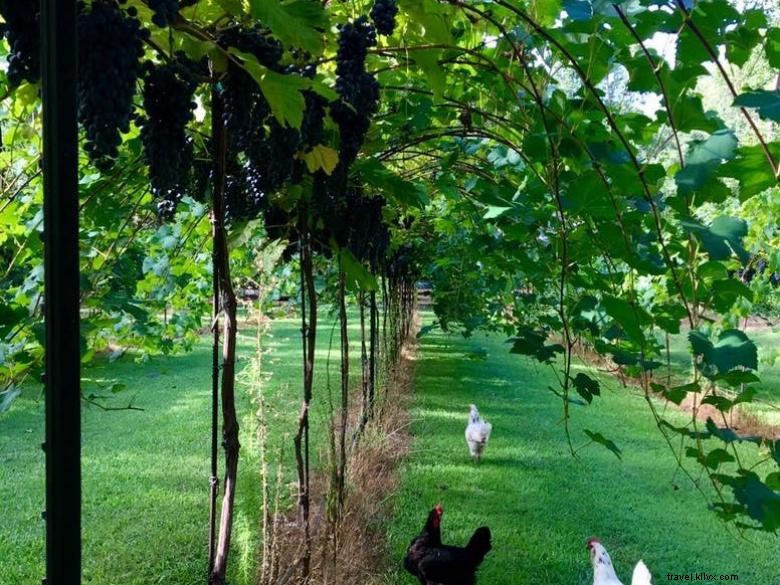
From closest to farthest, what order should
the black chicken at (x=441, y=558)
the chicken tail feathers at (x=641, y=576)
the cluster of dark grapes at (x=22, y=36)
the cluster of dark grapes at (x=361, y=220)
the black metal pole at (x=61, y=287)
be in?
the black metal pole at (x=61, y=287), the cluster of dark grapes at (x=22, y=36), the cluster of dark grapes at (x=361, y=220), the chicken tail feathers at (x=641, y=576), the black chicken at (x=441, y=558)

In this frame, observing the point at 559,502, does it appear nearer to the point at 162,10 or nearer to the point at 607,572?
the point at 607,572

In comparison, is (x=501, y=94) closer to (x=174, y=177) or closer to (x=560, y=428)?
(x=174, y=177)

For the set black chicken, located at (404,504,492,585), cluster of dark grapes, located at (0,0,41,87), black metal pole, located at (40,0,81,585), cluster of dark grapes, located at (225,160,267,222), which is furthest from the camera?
black chicken, located at (404,504,492,585)

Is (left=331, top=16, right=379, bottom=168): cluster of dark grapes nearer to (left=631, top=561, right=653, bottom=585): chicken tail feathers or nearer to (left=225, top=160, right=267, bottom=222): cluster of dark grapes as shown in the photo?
(left=225, top=160, right=267, bottom=222): cluster of dark grapes

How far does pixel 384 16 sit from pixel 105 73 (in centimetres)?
51

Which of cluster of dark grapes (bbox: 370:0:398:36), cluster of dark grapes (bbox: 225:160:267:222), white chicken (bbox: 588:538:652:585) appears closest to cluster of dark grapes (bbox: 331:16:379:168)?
cluster of dark grapes (bbox: 370:0:398:36)

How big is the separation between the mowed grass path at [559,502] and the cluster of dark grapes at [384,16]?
1658 mm

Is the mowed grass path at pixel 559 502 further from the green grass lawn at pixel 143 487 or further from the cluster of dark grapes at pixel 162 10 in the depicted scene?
the cluster of dark grapes at pixel 162 10

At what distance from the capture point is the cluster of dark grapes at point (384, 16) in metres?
0.99

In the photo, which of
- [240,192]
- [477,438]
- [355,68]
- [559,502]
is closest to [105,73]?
[355,68]

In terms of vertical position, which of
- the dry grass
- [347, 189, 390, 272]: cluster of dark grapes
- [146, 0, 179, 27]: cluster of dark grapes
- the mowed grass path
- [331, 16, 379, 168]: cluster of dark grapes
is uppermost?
[331, 16, 379, 168]: cluster of dark grapes

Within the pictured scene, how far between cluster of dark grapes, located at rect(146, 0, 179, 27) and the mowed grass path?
1.94 m

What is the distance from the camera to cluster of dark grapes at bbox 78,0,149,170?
587 mm

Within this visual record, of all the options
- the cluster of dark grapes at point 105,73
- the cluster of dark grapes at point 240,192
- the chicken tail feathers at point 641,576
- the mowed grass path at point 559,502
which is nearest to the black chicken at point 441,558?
the mowed grass path at point 559,502
